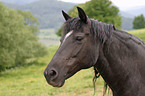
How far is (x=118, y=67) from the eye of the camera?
2.48m

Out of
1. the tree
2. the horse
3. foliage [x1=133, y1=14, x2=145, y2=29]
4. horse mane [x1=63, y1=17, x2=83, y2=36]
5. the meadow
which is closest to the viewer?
the horse

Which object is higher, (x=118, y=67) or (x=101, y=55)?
(x=101, y=55)

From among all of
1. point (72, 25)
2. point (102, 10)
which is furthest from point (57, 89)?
point (102, 10)

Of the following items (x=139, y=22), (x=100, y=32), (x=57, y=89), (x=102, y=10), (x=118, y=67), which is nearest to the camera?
(x=100, y=32)

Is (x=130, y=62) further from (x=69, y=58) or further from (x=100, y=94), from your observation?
(x=100, y=94)

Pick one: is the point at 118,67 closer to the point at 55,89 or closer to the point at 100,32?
the point at 100,32

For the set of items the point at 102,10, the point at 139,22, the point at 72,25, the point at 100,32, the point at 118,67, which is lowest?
the point at 139,22

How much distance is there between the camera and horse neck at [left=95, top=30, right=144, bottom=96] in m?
2.45

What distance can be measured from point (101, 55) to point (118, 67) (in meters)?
0.34

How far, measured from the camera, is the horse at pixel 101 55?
2.25m

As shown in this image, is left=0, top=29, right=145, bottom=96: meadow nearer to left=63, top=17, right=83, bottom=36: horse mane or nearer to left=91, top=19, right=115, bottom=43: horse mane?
left=91, top=19, right=115, bottom=43: horse mane

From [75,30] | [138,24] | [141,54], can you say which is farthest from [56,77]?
[138,24]

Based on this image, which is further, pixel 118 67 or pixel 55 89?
pixel 55 89

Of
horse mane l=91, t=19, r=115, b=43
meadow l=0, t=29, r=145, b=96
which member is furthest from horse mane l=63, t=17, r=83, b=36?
meadow l=0, t=29, r=145, b=96
